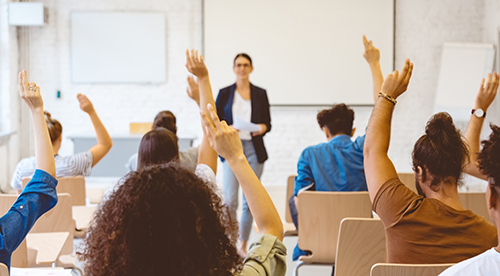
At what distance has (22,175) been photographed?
2.84 metres

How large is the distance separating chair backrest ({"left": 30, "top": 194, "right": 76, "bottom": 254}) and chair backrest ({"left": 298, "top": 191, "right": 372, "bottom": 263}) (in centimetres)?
110

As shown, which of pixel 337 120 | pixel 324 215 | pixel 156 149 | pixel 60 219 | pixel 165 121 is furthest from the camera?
pixel 165 121

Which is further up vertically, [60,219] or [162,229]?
[162,229]

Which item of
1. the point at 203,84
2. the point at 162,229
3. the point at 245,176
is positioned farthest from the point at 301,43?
the point at 162,229

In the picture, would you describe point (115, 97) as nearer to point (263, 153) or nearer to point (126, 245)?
point (263, 153)

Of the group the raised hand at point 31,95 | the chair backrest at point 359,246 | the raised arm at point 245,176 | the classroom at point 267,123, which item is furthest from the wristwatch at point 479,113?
the raised hand at point 31,95

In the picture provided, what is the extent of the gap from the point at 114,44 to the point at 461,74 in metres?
4.50

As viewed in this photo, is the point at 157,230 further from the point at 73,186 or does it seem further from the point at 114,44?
the point at 114,44

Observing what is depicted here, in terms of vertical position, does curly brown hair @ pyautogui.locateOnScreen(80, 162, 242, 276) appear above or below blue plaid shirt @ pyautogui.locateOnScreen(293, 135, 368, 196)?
above

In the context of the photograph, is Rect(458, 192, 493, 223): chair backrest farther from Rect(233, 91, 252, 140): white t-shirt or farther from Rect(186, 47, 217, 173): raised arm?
Rect(233, 91, 252, 140): white t-shirt

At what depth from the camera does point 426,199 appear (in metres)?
1.59

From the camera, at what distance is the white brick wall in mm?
6703

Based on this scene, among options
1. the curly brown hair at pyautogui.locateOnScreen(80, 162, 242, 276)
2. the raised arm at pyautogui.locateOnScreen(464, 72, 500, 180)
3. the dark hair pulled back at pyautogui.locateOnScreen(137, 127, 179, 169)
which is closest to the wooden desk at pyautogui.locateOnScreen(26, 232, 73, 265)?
the dark hair pulled back at pyautogui.locateOnScreen(137, 127, 179, 169)

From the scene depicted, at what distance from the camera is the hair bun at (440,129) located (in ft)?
5.41
